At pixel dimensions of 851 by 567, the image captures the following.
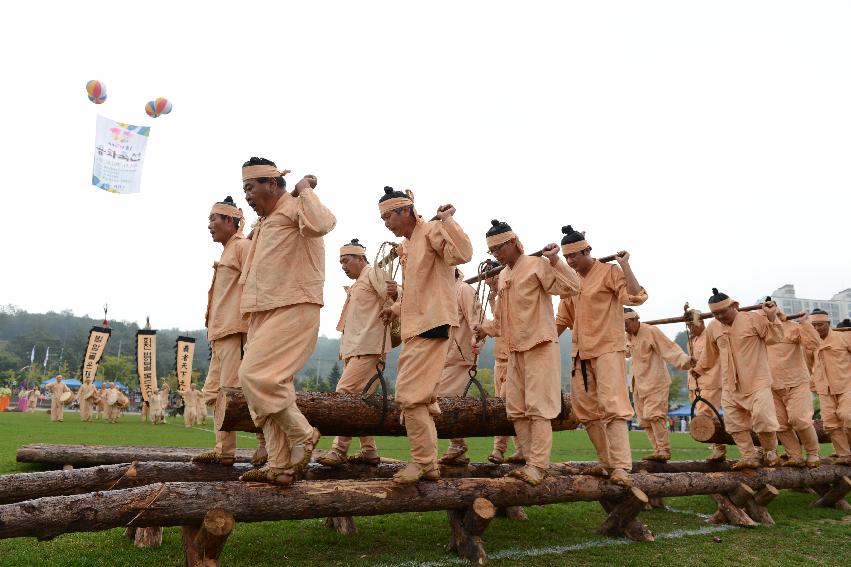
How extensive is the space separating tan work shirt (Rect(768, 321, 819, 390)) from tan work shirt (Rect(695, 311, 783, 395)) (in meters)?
1.66

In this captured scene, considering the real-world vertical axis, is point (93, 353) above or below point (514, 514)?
above

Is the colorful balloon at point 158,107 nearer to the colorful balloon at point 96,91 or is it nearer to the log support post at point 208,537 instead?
the colorful balloon at point 96,91

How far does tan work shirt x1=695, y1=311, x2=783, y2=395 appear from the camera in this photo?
8.32m

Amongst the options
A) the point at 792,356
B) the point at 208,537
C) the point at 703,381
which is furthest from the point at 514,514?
the point at 792,356

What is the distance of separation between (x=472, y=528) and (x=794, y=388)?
7250 mm

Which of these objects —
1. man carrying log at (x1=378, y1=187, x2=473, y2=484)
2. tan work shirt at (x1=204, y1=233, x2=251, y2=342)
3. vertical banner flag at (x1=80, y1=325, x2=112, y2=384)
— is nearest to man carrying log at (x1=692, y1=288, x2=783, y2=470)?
man carrying log at (x1=378, y1=187, x2=473, y2=484)

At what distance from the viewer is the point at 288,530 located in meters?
6.20

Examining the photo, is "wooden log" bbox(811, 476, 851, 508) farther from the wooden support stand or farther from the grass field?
the wooden support stand

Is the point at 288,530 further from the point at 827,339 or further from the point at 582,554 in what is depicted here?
the point at 827,339

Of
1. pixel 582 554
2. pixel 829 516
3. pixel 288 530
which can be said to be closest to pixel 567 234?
pixel 582 554

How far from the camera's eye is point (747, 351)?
8398 millimetres

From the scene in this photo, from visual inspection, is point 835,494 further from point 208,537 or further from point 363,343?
point 208,537

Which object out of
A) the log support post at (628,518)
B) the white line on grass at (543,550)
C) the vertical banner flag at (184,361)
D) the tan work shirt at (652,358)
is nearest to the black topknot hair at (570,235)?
the log support post at (628,518)

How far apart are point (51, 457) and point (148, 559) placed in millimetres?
4192
